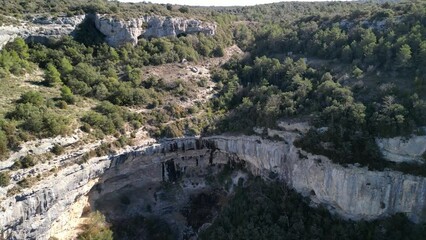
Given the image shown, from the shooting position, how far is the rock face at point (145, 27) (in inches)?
2089

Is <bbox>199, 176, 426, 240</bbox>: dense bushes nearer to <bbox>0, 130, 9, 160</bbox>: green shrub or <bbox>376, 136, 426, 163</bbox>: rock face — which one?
<bbox>376, 136, 426, 163</bbox>: rock face

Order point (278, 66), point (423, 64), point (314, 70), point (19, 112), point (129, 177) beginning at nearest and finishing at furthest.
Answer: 1. point (19, 112)
2. point (423, 64)
3. point (129, 177)
4. point (314, 70)
5. point (278, 66)

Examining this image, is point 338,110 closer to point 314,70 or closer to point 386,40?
point 314,70

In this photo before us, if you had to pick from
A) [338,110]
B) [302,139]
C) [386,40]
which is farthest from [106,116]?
[386,40]

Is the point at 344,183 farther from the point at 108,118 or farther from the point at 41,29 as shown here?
the point at 41,29

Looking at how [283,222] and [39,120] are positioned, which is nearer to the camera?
[39,120]

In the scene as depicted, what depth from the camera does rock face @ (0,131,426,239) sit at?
103 ft

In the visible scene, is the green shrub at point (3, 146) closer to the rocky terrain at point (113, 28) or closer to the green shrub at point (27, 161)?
the green shrub at point (27, 161)

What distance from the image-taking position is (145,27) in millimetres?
56438

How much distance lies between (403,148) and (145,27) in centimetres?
3900

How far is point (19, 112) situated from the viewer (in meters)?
34.5

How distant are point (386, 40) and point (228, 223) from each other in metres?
27.1

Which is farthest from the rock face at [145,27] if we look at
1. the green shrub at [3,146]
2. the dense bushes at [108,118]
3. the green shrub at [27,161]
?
the green shrub at [27,161]

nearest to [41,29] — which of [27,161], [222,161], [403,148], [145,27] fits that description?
[145,27]
